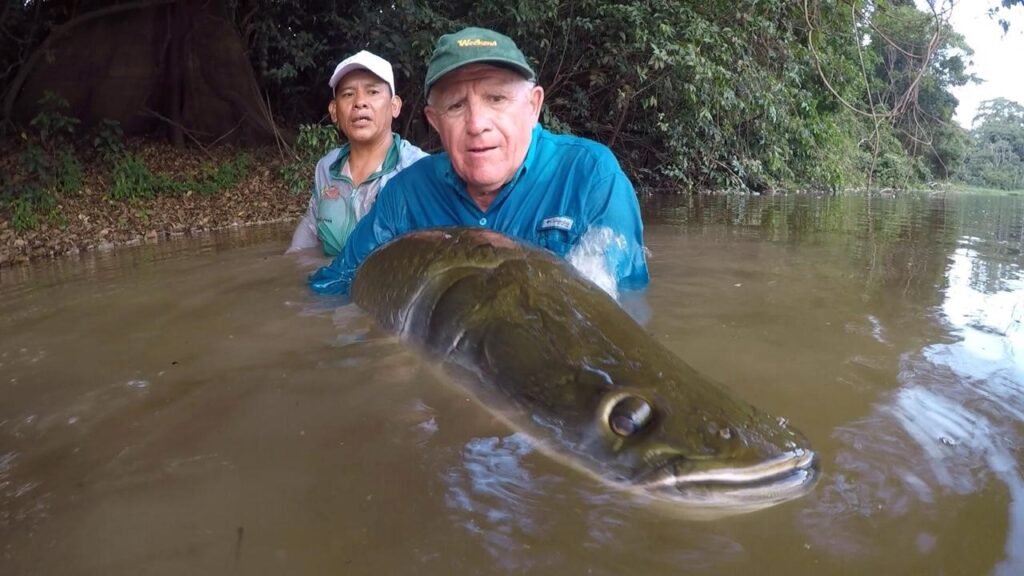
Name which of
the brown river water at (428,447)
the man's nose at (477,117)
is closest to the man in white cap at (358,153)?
the brown river water at (428,447)

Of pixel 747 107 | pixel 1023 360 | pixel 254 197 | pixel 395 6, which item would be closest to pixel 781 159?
pixel 747 107

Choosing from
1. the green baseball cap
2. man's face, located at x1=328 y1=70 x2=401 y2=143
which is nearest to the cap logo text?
the green baseball cap

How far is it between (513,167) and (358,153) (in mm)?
2279

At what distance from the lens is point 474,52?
216 centimetres

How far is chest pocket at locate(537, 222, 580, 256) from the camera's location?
233 cm

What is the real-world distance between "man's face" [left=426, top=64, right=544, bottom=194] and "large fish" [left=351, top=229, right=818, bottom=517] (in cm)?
50

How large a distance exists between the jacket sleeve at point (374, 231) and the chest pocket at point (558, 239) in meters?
0.63

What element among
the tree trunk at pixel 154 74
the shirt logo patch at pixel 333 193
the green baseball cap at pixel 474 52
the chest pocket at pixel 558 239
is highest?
the tree trunk at pixel 154 74

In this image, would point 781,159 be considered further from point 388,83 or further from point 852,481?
point 852,481

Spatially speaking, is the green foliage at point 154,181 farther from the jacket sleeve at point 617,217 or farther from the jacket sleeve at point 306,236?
the jacket sleeve at point 617,217

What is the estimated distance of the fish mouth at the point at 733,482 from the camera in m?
1.11

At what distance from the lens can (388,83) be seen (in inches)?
174

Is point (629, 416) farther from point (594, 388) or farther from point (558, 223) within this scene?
point (558, 223)

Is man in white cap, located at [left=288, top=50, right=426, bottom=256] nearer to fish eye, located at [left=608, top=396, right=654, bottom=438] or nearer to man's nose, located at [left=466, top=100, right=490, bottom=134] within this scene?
man's nose, located at [left=466, top=100, right=490, bottom=134]
